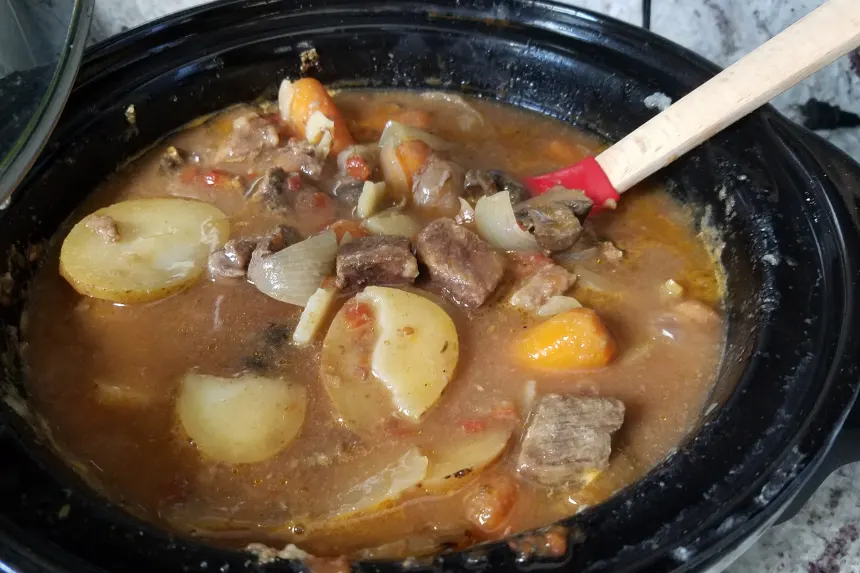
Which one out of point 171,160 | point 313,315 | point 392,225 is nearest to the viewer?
point 313,315

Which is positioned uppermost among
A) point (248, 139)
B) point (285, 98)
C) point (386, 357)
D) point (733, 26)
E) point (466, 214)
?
point (733, 26)

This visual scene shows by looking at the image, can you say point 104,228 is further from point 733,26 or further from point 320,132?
point 733,26

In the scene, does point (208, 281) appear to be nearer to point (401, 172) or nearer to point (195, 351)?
point (195, 351)

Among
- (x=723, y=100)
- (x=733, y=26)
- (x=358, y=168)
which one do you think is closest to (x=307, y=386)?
(x=358, y=168)

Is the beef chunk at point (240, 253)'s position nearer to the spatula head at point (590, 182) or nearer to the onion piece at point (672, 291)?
the spatula head at point (590, 182)

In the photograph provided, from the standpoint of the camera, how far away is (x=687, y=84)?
5.36 feet

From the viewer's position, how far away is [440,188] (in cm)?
167

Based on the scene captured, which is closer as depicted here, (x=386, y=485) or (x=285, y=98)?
(x=386, y=485)

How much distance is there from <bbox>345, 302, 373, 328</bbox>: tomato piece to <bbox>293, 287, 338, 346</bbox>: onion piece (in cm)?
6

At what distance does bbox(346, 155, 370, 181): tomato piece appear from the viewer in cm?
173

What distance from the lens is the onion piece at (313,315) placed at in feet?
4.63

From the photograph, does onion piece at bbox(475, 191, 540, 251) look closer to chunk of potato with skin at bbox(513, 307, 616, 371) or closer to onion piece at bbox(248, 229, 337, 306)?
chunk of potato with skin at bbox(513, 307, 616, 371)

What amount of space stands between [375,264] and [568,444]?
512mm

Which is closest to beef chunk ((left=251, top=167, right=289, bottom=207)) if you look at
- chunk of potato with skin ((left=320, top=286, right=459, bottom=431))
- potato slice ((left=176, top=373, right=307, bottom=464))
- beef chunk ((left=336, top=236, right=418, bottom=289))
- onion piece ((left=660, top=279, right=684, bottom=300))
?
beef chunk ((left=336, top=236, right=418, bottom=289))
